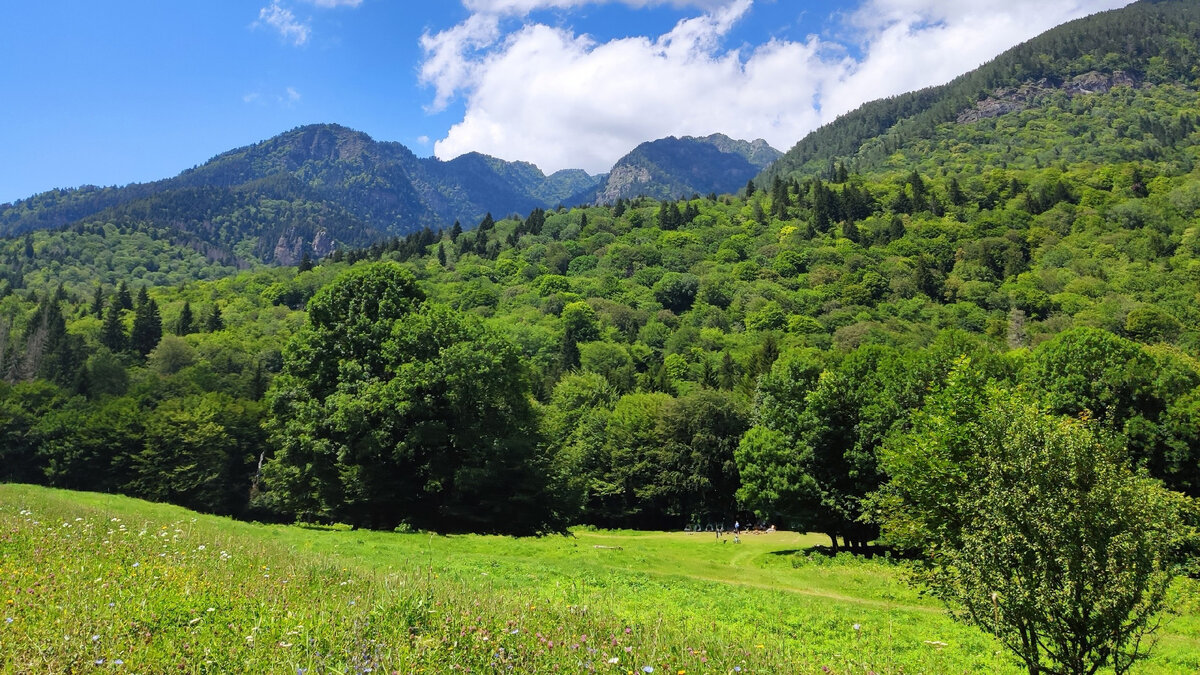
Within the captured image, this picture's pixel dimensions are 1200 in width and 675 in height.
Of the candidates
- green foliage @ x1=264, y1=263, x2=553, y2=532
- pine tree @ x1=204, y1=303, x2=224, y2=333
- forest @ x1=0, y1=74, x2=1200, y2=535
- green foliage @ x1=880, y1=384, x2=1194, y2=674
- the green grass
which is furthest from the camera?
pine tree @ x1=204, y1=303, x2=224, y2=333

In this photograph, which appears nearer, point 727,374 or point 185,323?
point 727,374

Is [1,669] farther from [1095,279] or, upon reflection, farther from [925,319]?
[1095,279]

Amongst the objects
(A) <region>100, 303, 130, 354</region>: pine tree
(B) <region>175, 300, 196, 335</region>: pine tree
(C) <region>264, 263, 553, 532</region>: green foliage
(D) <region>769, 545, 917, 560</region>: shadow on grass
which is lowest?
(D) <region>769, 545, 917, 560</region>: shadow on grass

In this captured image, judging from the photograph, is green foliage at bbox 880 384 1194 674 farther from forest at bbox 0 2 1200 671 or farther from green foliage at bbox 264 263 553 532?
green foliage at bbox 264 263 553 532

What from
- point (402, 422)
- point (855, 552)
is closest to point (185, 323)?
point (402, 422)

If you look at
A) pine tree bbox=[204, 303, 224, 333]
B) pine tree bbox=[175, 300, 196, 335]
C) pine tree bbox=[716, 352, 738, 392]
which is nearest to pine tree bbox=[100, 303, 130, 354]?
pine tree bbox=[175, 300, 196, 335]

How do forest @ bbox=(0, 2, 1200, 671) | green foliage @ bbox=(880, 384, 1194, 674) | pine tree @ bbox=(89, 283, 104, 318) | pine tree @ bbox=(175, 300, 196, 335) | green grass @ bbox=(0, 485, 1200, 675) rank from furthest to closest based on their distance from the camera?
pine tree @ bbox=(89, 283, 104, 318) → pine tree @ bbox=(175, 300, 196, 335) → forest @ bbox=(0, 2, 1200, 671) → green foliage @ bbox=(880, 384, 1194, 674) → green grass @ bbox=(0, 485, 1200, 675)

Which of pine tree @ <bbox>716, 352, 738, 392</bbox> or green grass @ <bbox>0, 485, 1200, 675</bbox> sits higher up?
pine tree @ <bbox>716, 352, 738, 392</bbox>

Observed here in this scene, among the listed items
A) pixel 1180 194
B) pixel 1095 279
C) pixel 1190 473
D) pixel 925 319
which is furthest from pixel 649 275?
pixel 1190 473

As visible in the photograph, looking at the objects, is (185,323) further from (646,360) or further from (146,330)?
(646,360)

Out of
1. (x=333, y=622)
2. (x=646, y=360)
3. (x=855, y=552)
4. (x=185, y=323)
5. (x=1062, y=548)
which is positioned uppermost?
(x=185, y=323)

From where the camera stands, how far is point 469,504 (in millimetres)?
38562

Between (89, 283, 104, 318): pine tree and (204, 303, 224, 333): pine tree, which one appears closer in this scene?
(204, 303, 224, 333): pine tree

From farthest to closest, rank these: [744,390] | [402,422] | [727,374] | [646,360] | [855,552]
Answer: [646,360] < [727,374] < [744,390] < [855,552] < [402,422]
